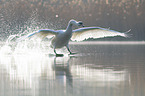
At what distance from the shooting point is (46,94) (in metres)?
8.93

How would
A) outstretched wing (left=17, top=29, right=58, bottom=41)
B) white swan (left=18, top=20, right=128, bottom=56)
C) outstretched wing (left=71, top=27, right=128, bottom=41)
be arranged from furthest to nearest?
outstretched wing (left=71, top=27, right=128, bottom=41) → outstretched wing (left=17, top=29, right=58, bottom=41) → white swan (left=18, top=20, right=128, bottom=56)

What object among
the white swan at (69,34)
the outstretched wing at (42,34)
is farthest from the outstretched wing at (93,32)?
the outstretched wing at (42,34)

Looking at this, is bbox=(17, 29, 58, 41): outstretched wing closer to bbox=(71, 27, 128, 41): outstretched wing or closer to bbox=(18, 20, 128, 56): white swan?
bbox=(18, 20, 128, 56): white swan

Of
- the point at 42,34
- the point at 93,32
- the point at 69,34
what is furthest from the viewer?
the point at 93,32

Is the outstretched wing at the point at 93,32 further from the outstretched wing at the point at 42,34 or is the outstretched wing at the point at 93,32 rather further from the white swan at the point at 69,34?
the outstretched wing at the point at 42,34

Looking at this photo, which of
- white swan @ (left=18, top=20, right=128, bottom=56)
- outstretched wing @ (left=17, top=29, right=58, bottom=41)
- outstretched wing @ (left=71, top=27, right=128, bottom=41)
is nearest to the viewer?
white swan @ (left=18, top=20, right=128, bottom=56)

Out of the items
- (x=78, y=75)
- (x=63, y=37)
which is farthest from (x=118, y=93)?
(x=63, y=37)

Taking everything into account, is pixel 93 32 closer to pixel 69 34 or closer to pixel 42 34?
pixel 69 34

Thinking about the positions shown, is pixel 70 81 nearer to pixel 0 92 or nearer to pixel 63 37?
pixel 0 92

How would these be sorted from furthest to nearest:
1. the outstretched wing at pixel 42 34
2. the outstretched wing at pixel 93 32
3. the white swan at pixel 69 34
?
the outstretched wing at pixel 93 32 → the outstretched wing at pixel 42 34 → the white swan at pixel 69 34

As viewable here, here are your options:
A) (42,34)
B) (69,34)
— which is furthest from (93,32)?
(42,34)

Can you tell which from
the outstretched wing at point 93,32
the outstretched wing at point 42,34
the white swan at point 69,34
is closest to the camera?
the white swan at point 69,34

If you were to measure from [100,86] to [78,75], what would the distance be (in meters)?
2.54

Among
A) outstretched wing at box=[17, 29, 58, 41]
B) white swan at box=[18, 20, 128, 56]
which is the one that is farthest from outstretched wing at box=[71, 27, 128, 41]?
outstretched wing at box=[17, 29, 58, 41]
